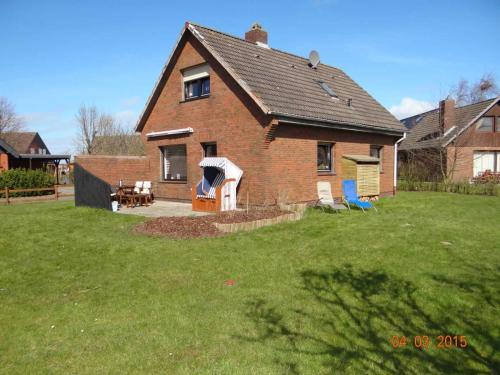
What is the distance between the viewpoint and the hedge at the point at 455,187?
61.7 ft

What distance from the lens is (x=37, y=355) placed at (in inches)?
148

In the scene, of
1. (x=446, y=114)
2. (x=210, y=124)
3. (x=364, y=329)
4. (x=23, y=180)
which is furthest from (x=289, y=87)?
(x=446, y=114)

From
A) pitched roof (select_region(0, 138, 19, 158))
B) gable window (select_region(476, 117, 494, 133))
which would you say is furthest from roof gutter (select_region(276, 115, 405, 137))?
pitched roof (select_region(0, 138, 19, 158))

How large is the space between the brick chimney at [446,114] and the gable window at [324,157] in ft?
66.4

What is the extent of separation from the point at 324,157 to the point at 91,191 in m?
9.24

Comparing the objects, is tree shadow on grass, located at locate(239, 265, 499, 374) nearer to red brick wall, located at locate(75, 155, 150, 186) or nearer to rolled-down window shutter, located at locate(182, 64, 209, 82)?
rolled-down window shutter, located at locate(182, 64, 209, 82)

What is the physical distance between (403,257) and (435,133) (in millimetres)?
29068

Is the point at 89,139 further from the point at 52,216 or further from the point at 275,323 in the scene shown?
the point at 275,323

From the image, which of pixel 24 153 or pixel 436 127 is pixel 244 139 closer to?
pixel 436 127

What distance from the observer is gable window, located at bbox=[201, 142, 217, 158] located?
1512 centimetres

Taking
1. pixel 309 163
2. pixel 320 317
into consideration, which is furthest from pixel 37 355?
pixel 309 163

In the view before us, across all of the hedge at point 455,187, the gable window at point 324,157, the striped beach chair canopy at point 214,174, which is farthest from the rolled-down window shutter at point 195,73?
the hedge at point 455,187

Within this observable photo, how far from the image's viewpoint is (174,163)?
17000mm

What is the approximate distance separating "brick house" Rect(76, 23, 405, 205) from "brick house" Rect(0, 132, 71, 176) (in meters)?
13.8
